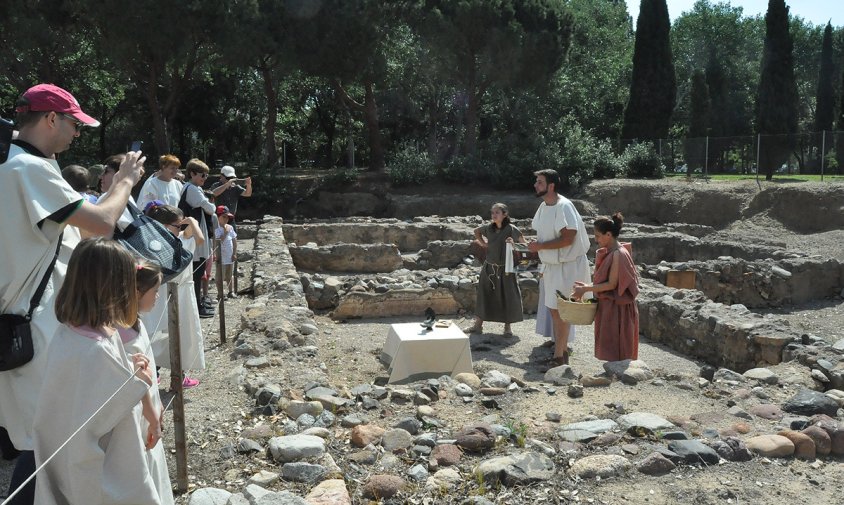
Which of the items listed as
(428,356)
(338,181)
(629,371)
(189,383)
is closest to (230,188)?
(428,356)

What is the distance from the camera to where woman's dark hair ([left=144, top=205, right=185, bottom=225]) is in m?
5.12

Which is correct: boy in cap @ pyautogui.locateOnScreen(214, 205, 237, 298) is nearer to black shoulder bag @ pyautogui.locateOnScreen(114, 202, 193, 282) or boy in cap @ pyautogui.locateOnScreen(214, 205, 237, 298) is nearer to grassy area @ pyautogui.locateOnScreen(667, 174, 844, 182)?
black shoulder bag @ pyautogui.locateOnScreen(114, 202, 193, 282)

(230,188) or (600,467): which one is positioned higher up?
(230,188)

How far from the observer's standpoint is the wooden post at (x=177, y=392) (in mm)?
3621

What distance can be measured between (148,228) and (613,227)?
410 cm

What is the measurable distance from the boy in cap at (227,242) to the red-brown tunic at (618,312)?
4871mm

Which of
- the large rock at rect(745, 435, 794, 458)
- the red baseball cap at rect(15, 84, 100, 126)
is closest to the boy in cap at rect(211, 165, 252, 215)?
the red baseball cap at rect(15, 84, 100, 126)

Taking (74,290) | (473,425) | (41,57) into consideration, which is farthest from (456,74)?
(74,290)

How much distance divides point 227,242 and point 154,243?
6.24 metres

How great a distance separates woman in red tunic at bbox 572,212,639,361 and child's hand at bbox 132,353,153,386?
4.71m

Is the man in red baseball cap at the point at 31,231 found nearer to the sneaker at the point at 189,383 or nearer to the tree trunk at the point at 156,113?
the sneaker at the point at 189,383

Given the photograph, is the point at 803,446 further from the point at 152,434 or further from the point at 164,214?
the point at 164,214

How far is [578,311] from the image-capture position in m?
6.73

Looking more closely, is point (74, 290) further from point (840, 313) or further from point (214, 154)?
point (214, 154)
